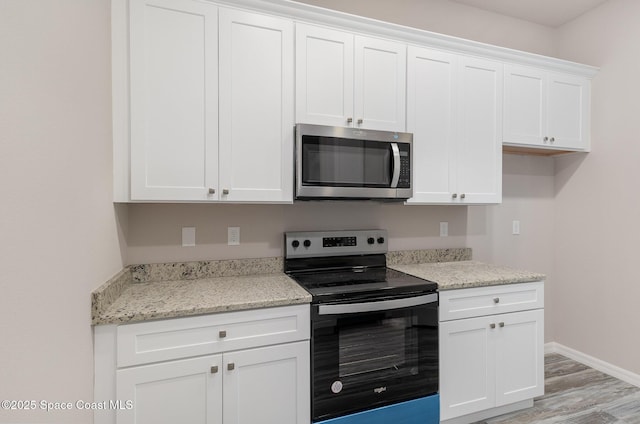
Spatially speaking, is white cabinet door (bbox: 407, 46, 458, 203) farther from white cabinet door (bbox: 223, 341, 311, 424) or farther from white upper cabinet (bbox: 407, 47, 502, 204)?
white cabinet door (bbox: 223, 341, 311, 424)

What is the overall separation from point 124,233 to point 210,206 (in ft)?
1.65

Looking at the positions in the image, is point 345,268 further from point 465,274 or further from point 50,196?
point 50,196

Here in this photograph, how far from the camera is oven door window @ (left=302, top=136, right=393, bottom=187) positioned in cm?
195

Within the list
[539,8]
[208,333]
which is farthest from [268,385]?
[539,8]

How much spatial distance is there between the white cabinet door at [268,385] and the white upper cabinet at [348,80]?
129cm

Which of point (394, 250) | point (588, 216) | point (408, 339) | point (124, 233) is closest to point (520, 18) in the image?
point (588, 216)

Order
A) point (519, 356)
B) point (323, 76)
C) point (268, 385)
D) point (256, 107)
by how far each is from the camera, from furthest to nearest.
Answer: point (519, 356) < point (323, 76) < point (256, 107) < point (268, 385)

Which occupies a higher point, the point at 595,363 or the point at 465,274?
the point at 465,274

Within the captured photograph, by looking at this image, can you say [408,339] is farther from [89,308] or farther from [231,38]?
[231,38]

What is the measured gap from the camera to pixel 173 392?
1.50 meters

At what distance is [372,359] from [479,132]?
1732mm

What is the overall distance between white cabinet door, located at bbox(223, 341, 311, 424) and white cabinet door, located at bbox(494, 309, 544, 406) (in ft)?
4.30

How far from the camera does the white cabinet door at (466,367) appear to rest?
6.57 feet

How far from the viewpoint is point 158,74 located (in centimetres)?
172
